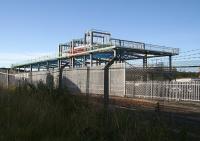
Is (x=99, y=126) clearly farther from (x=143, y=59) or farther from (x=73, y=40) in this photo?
(x=73, y=40)

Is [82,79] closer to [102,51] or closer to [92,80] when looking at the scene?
[92,80]

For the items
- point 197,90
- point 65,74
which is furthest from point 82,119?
point 197,90

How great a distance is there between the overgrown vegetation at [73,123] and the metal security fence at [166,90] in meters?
14.0

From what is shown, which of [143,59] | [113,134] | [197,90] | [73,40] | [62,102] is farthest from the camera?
[73,40]

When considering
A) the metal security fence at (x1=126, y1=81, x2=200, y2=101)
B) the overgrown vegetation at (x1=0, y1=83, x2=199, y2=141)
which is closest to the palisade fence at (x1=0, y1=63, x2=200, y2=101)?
the metal security fence at (x1=126, y1=81, x2=200, y2=101)

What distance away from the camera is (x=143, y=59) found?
57031 millimetres

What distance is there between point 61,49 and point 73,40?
24.4 ft

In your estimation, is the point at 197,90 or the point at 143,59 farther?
the point at 143,59

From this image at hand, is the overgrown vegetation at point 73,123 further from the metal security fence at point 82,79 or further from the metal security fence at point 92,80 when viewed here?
the metal security fence at point 82,79

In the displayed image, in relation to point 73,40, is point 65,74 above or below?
below

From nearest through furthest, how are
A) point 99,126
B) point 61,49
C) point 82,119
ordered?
point 99,126
point 82,119
point 61,49

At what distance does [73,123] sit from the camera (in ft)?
26.2

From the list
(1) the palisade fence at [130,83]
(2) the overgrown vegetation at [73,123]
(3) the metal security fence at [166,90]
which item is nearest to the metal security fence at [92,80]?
(1) the palisade fence at [130,83]

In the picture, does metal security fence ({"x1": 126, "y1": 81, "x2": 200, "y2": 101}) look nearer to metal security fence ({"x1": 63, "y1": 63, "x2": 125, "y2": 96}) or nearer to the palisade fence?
the palisade fence
